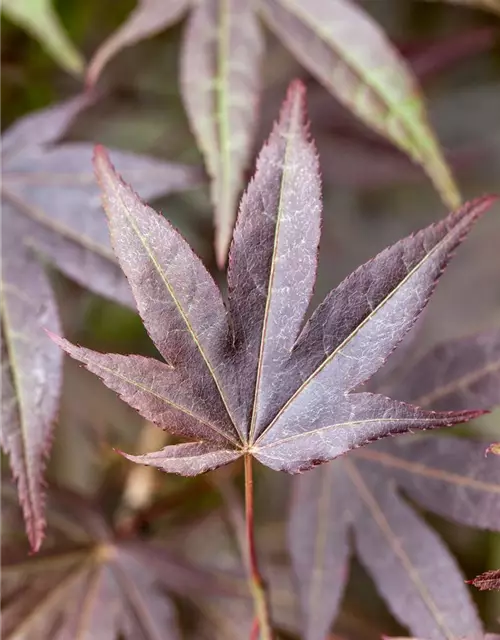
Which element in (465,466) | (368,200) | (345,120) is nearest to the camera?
(465,466)

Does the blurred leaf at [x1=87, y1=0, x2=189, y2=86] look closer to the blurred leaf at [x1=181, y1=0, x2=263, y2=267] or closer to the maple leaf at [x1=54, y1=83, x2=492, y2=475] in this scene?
the blurred leaf at [x1=181, y1=0, x2=263, y2=267]

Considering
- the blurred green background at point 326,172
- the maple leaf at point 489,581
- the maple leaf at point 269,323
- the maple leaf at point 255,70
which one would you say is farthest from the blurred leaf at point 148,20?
the maple leaf at point 489,581

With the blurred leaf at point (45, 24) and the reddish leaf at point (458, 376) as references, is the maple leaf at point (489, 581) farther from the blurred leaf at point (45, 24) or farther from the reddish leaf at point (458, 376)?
the blurred leaf at point (45, 24)

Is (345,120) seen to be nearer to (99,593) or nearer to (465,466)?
(465,466)

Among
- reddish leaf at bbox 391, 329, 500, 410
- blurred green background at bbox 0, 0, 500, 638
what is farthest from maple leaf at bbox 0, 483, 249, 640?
reddish leaf at bbox 391, 329, 500, 410

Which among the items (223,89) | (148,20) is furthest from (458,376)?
(148,20)

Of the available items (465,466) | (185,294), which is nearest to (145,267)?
(185,294)
